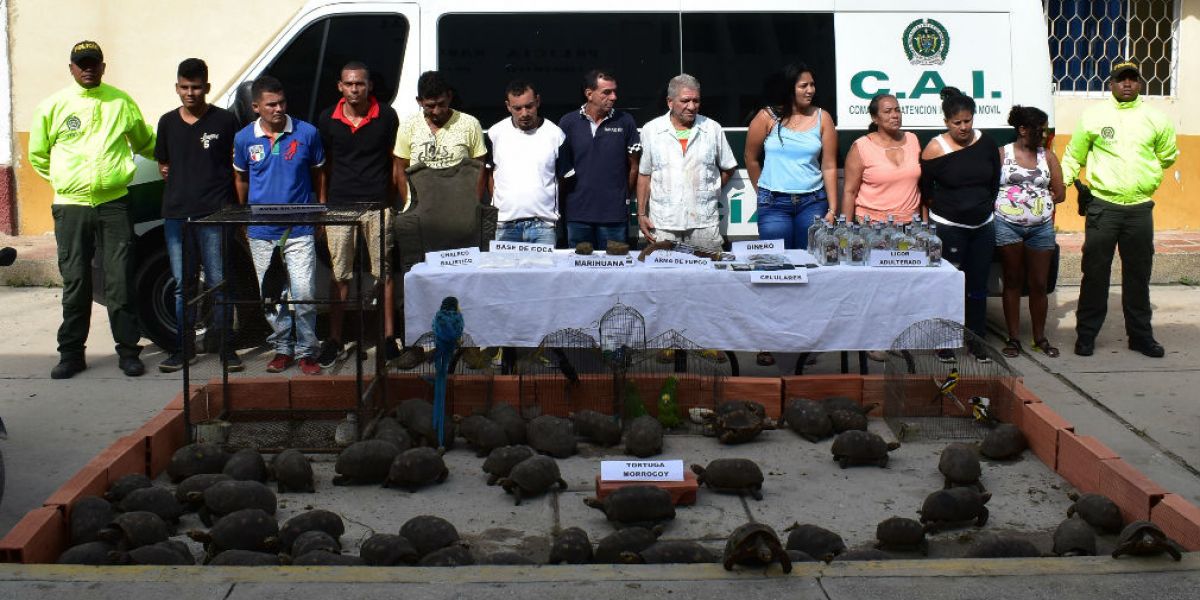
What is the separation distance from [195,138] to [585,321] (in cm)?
274

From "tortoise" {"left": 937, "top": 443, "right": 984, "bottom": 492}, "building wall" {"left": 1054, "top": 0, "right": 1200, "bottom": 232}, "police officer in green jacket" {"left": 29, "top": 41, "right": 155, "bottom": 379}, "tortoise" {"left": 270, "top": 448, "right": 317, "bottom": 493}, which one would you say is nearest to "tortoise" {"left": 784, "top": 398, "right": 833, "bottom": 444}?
"tortoise" {"left": 937, "top": 443, "right": 984, "bottom": 492}

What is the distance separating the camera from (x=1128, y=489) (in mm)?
5934

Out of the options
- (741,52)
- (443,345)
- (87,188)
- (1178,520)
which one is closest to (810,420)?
(443,345)

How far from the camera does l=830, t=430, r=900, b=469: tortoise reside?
679cm

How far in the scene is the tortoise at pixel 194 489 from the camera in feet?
19.9

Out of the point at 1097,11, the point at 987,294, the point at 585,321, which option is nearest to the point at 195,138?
the point at 585,321

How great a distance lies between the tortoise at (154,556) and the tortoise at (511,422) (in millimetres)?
2030

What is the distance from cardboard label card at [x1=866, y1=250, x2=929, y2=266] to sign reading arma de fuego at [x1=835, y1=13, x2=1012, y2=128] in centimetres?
153

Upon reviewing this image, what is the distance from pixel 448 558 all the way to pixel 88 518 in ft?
4.91

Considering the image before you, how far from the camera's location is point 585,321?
7953 millimetres

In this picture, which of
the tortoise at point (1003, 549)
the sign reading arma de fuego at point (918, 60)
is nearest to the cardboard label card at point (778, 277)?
the sign reading arma de fuego at point (918, 60)

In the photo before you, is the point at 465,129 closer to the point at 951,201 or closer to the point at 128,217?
the point at 128,217

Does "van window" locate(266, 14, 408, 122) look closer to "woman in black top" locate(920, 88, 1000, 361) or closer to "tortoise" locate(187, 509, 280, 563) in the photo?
"woman in black top" locate(920, 88, 1000, 361)

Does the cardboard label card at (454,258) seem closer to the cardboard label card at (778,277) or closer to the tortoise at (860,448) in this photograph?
the cardboard label card at (778,277)
